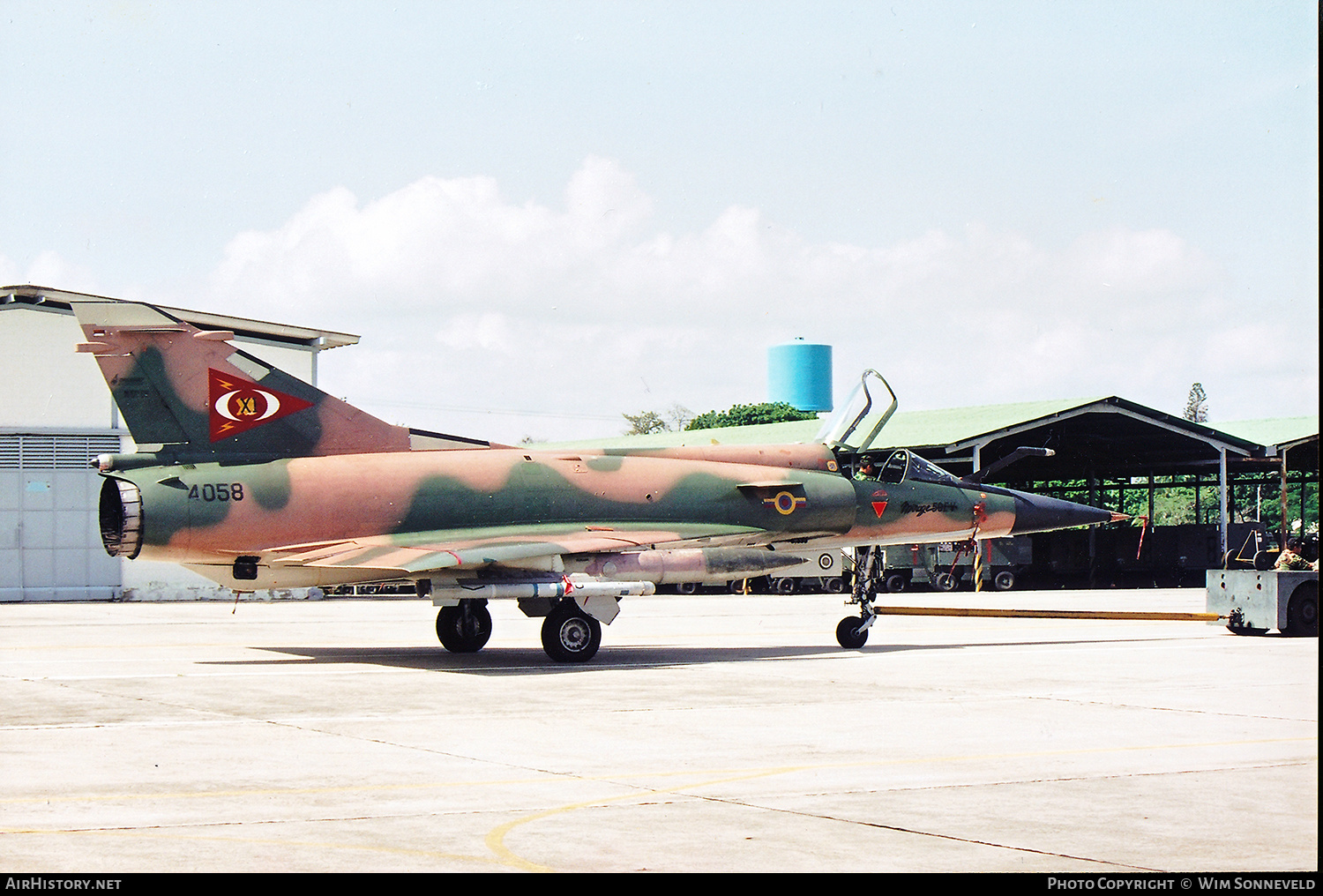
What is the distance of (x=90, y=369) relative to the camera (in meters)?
44.6

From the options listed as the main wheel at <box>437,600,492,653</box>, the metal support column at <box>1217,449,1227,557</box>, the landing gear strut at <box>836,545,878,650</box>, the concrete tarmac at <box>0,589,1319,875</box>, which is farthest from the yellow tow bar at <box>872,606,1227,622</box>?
the metal support column at <box>1217,449,1227,557</box>

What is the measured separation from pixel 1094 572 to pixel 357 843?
54.7 metres

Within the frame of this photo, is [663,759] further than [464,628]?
No

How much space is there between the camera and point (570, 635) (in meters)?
18.5

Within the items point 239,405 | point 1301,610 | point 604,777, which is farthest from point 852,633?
point 604,777

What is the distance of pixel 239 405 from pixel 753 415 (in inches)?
2888

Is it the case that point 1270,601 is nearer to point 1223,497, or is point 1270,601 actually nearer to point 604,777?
point 604,777

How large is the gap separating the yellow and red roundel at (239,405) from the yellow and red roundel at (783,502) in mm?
6985

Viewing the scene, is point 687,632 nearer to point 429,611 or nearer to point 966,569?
point 429,611

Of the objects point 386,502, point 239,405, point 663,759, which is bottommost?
point 663,759

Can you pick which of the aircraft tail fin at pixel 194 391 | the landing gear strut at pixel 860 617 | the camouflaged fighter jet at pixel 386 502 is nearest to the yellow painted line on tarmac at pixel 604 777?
the camouflaged fighter jet at pixel 386 502

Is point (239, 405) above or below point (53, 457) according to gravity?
below

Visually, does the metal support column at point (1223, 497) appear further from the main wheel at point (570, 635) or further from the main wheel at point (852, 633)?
the main wheel at point (570, 635)

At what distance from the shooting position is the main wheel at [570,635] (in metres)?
18.5
